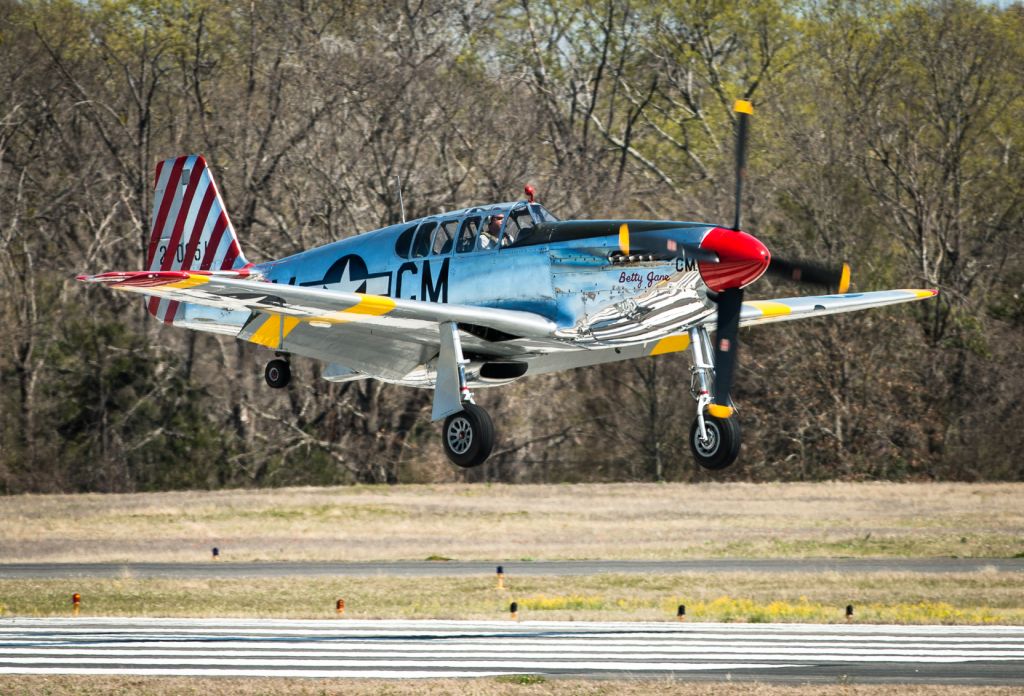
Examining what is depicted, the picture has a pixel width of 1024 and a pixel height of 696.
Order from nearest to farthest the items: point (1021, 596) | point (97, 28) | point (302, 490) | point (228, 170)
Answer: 1. point (1021, 596)
2. point (302, 490)
3. point (228, 170)
4. point (97, 28)

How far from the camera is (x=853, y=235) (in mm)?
45531

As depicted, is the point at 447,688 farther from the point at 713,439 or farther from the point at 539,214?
the point at 539,214

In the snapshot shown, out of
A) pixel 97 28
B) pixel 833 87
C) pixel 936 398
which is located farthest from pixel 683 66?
pixel 97 28

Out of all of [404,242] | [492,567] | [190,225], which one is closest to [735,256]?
[404,242]

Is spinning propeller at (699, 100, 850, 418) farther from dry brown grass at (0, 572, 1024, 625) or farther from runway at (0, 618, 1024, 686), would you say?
dry brown grass at (0, 572, 1024, 625)

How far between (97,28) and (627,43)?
21.3 m

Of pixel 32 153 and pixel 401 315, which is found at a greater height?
pixel 32 153

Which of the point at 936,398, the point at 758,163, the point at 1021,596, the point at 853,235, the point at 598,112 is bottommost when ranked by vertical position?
the point at 1021,596

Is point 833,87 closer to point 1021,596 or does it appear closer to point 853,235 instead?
point 853,235

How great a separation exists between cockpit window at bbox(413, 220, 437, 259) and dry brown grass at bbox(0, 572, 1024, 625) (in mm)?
8373

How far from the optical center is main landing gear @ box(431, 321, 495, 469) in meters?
18.8

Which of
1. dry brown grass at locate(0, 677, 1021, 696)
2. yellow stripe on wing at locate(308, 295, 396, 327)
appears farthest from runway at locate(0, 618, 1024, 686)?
yellow stripe on wing at locate(308, 295, 396, 327)

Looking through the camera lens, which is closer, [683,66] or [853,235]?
[853,235]

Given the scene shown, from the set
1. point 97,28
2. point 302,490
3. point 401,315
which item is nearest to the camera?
point 401,315
